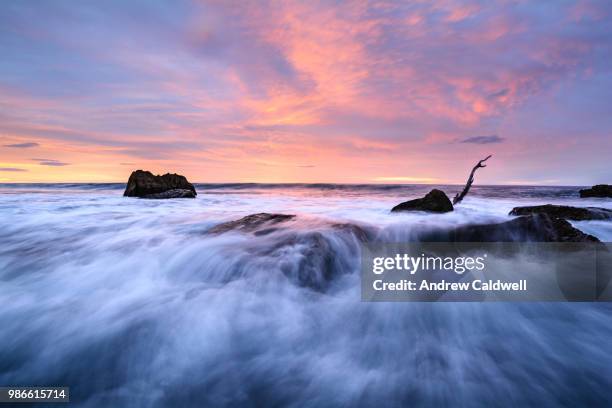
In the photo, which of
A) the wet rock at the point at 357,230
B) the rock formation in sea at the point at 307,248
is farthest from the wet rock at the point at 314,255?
the wet rock at the point at 357,230

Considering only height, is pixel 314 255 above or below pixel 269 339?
above

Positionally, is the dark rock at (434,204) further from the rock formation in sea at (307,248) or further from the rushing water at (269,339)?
the rushing water at (269,339)

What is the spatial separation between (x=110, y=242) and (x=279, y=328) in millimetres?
4504

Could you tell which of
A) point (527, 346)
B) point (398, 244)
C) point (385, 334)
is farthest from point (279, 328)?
point (398, 244)

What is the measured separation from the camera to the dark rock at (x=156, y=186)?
18156mm

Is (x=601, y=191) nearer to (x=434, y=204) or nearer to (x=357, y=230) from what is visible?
(x=434, y=204)

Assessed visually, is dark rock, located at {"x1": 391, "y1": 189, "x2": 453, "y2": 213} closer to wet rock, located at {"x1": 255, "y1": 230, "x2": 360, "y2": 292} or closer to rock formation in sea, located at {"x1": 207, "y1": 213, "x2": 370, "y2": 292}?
rock formation in sea, located at {"x1": 207, "y1": 213, "x2": 370, "y2": 292}

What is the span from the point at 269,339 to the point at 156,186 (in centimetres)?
1753

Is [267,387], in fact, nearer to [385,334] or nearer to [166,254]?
[385,334]

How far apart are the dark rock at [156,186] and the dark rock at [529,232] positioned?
16.5 m

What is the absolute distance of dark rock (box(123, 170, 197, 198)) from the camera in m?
18.2

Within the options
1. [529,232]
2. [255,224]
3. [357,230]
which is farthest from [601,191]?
[255,224]

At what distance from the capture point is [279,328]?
330cm

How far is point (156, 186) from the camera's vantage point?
60.1 ft
